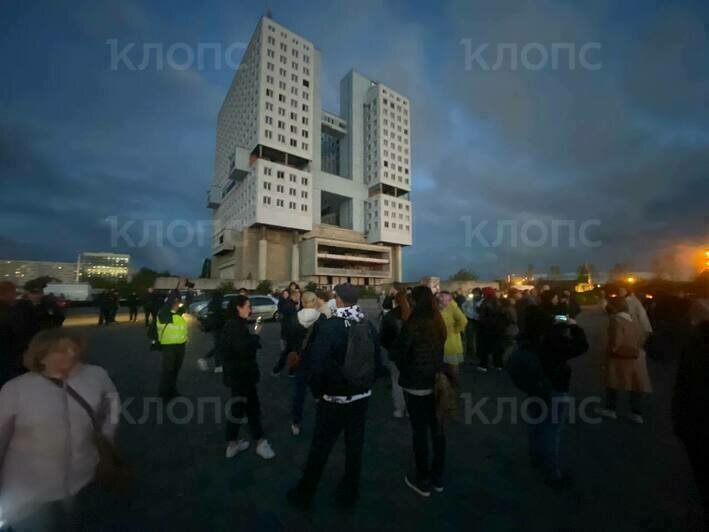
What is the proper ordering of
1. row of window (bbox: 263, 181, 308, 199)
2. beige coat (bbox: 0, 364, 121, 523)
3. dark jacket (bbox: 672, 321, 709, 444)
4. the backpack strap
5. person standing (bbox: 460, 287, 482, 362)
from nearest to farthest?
beige coat (bbox: 0, 364, 121, 523) < the backpack strap < dark jacket (bbox: 672, 321, 709, 444) < person standing (bbox: 460, 287, 482, 362) < row of window (bbox: 263, 181, 308, 199)

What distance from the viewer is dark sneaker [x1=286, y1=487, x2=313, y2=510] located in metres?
2.72

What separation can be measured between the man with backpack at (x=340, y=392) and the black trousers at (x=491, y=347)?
5926 millimetres

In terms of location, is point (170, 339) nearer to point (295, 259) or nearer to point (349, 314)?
point (349, 314)

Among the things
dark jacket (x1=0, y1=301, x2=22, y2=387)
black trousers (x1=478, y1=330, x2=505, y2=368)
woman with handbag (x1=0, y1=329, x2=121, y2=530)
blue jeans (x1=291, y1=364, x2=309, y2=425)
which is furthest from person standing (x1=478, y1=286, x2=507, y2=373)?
dark jacket (x1=0, y1=301, x2=22, y2=387)

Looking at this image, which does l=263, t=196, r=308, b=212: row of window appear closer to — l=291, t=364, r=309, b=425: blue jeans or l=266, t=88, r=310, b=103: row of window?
l=266, t=88, r=310, b=103: row of window

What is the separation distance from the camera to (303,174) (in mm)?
51625

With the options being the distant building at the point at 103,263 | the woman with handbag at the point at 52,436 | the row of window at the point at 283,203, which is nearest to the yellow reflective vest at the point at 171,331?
the woman with handbag at the point at 52,436

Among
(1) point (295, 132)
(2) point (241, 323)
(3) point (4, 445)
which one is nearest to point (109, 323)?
(2) point (241, 323)

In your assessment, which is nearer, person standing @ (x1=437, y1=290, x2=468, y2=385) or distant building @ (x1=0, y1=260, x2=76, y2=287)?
person standing @ (x1=437, y1=290, x2=468, y2=385)

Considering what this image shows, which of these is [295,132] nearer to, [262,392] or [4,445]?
[262,392]

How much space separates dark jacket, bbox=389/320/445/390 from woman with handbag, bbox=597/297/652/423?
3515 mm

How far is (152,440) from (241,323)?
6.98ft

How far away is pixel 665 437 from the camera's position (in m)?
3.94

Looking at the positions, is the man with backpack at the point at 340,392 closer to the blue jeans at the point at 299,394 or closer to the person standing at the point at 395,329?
the person standing at the point at 395,329
